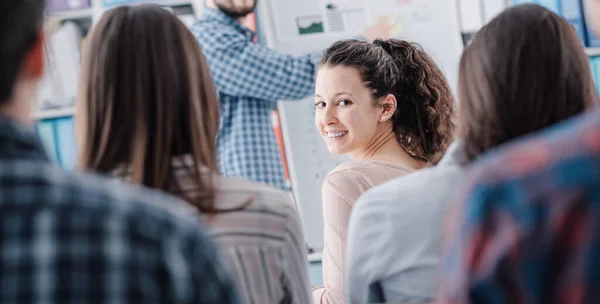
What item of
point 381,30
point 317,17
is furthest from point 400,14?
point 317,17

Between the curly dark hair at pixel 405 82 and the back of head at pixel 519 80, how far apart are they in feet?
2.94

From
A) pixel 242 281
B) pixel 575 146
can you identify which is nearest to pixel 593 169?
pixel 575 146

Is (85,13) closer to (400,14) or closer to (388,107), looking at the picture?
(400,14)

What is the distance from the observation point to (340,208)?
1.77 meters

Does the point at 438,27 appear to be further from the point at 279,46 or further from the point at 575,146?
the point at 575,146

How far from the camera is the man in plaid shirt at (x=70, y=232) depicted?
58cm

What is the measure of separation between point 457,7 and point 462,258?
301 cm

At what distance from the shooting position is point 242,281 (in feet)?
3.92

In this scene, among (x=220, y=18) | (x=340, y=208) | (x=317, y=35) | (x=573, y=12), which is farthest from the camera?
(x=317, y=35)

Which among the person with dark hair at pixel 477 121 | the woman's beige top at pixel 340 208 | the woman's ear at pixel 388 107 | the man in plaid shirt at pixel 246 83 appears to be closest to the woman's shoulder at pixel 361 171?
the woman's beige top at pixel 340 208

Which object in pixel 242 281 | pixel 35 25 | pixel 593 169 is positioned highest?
pixel 35 25

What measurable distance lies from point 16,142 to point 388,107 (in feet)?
5.38

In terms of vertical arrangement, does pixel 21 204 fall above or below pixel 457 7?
above

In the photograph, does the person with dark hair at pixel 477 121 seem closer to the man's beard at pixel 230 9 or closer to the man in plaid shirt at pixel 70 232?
the man in plaid shirt at pixel 70 232
